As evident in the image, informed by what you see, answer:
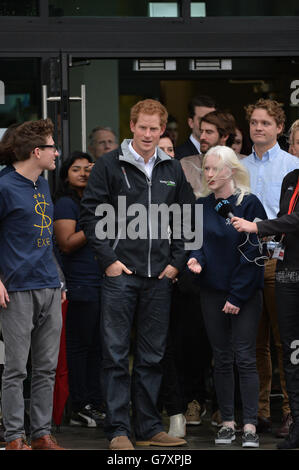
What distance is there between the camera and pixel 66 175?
6.81 m

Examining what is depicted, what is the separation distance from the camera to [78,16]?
7160mm

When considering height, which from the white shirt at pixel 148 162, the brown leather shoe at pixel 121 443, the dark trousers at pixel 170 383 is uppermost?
the white shirt at pixel 148 162

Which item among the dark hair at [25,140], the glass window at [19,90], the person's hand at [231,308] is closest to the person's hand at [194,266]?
the person's hand at [231,308]

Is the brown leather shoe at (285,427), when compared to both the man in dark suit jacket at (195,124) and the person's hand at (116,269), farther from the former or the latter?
the man in dark suit jacket at (195,124)

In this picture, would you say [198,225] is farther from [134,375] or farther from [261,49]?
[261,49]

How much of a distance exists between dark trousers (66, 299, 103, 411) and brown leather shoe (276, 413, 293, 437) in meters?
1.28

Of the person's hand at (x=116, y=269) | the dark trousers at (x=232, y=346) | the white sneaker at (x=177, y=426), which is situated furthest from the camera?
the white sneaker at (x=177, y=426)

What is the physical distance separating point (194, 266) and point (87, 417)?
1.48 metres

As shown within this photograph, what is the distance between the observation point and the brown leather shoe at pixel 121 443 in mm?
5820

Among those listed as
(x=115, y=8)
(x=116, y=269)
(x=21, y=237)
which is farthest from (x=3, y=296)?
(x=115, y=8)

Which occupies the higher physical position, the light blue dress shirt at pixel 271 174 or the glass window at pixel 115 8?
the glass window at pixel 115 8

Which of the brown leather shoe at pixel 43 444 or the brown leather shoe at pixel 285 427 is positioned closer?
the brown leather shoe at pixel 43 444

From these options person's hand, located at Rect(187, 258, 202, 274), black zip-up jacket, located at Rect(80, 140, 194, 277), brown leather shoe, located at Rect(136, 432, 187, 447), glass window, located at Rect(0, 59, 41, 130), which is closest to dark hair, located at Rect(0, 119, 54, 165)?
black zip-up jacket, located at Rect(80, 140, 194, 277)

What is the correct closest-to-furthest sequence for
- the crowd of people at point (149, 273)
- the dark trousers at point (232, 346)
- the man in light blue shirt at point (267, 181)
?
the crowd of people at point (149, 273), the dark trousers at point (232, 346), the man in light blue shirt at point (267, 181)
